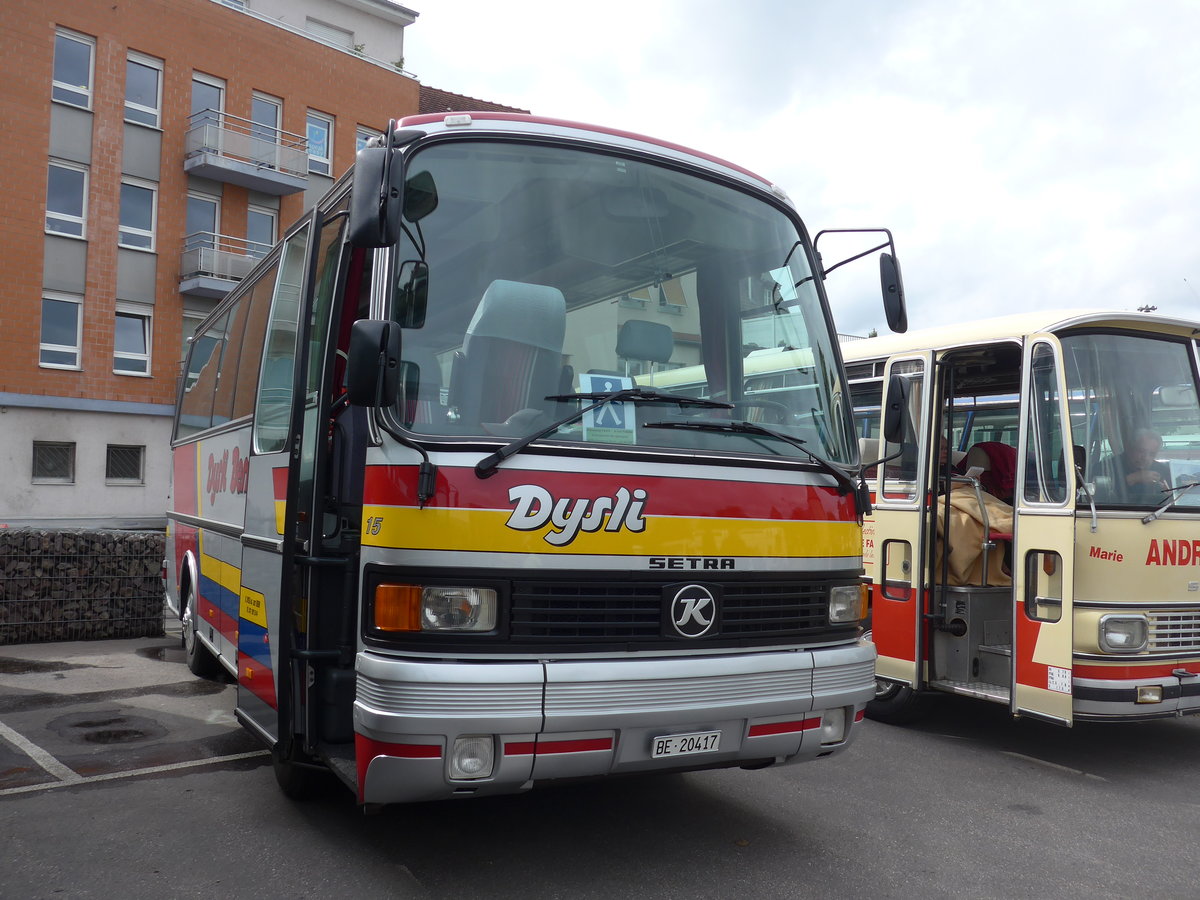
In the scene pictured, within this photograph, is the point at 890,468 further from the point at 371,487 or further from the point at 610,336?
the point at 371,487

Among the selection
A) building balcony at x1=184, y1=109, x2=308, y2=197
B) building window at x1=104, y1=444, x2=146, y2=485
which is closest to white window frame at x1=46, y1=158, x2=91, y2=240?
building balcony at x1=184, y1=109, x2=308, y2=197

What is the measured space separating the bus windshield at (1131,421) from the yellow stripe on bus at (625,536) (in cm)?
244

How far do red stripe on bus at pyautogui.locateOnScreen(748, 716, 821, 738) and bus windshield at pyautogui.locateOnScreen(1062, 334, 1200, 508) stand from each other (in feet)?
9.43

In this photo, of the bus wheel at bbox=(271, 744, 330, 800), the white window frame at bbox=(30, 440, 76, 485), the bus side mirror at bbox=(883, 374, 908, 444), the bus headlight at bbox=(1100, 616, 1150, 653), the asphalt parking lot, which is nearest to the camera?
the bus wheel at bbox=(271, 744, 330, 800)

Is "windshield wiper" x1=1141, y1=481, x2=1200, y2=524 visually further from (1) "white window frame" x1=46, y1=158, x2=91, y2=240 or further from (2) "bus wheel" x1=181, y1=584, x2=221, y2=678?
(1) "white window frame" x1=46, y1=158, x2=91, y2=240

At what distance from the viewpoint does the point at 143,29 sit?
26.9m

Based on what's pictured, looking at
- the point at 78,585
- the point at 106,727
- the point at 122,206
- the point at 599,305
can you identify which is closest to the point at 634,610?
the point at 599,305

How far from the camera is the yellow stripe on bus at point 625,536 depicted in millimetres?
A: 3881

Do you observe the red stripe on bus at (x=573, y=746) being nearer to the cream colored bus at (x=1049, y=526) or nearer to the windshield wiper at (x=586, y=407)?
the windshield wiper at (x=586, y=407)

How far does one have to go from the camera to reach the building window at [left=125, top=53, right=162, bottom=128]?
88.3ft

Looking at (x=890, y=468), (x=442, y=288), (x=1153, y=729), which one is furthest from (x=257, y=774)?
(x=1153, y=729)

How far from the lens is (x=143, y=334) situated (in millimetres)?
27438

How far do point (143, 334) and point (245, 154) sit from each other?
5.60 metres

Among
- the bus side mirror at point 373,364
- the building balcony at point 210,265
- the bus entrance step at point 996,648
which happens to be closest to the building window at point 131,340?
the building balcony at point 210,265
